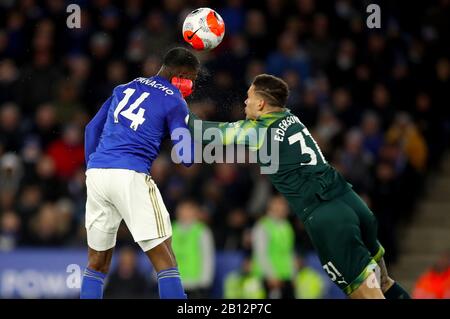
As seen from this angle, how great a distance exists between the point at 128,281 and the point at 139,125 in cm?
588

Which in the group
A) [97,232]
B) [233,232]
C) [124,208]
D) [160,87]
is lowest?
[233,232]

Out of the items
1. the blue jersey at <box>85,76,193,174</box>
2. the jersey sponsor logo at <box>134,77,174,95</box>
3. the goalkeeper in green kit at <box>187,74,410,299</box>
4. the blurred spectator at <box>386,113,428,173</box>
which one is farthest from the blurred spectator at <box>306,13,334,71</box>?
the blue jersey at <box>85,76,193,174</box>

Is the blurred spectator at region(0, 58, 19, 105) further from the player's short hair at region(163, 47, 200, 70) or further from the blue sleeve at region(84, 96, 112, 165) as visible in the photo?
the player's short hair at region(163, 47, 200, 70)

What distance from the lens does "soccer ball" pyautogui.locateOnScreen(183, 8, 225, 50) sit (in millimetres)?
A: 7758

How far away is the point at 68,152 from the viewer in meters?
13.9

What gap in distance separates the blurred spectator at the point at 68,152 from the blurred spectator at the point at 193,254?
1.82m

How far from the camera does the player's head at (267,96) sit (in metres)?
7.46

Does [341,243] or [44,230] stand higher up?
[341,243]

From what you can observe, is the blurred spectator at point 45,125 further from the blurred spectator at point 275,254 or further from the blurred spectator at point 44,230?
the blurred spectator at point 275,254

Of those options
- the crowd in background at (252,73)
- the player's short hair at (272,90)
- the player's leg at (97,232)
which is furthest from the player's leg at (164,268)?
the crowd in background at (252,73)

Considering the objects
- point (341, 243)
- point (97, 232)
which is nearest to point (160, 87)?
point (97, 232)

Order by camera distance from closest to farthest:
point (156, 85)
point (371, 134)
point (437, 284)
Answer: point (156, 85)
point (437, 284)
point (371, 134)

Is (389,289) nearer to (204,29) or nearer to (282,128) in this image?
(282,128)

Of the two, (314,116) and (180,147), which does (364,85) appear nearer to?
(314,116)
